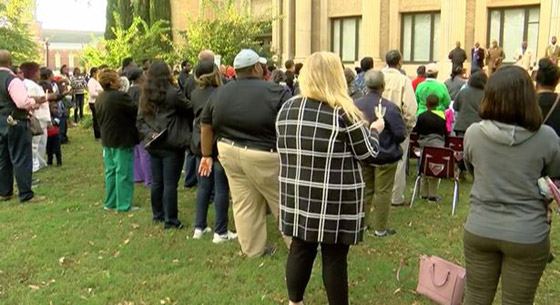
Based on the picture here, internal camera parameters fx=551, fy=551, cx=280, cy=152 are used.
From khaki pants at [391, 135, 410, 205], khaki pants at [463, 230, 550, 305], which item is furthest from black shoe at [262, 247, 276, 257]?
khaki pants at [463, 230, 550, 305]

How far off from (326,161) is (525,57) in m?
18.5

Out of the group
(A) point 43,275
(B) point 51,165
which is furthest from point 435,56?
(A) point 43,275

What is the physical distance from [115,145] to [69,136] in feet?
30.1

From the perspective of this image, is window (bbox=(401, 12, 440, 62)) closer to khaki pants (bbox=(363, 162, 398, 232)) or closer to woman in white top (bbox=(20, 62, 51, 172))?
woman in white top (bbox=(20, 62, 51, 172))

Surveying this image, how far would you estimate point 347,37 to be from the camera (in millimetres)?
27109

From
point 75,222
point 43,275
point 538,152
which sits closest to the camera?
point 538,152

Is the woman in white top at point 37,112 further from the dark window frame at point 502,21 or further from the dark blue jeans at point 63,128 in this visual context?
the dark window frame at point 502,21

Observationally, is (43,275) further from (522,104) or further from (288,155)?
(522,104)

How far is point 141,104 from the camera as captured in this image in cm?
649

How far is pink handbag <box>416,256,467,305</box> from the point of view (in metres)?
4.36

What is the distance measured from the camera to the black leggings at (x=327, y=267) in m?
3.79

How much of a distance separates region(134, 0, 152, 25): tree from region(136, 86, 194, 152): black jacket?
23.5 meters

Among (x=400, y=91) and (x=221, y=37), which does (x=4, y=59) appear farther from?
(x=221, y=37)

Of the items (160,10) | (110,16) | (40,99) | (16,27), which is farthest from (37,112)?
(16,27)
